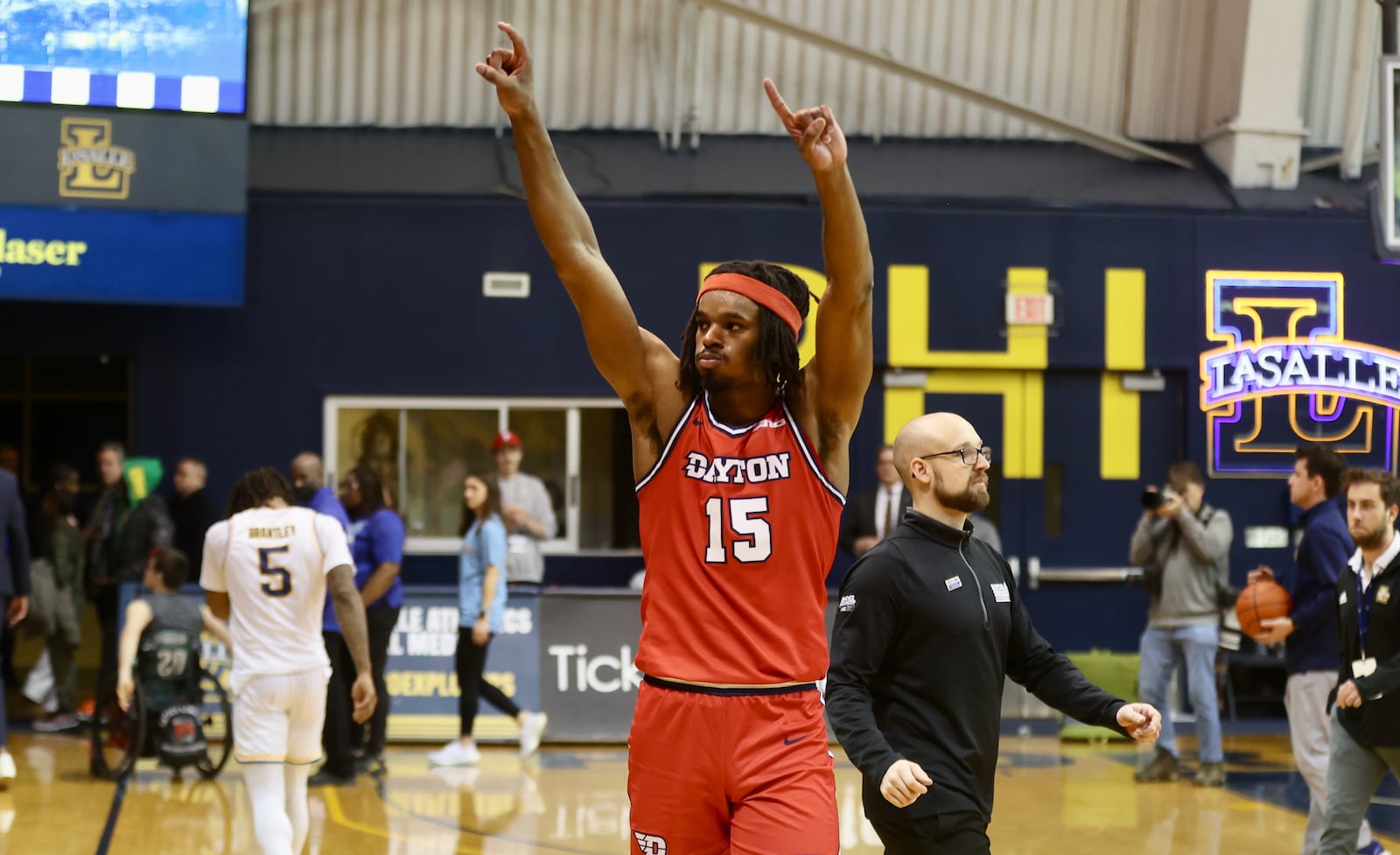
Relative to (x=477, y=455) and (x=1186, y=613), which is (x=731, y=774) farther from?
(x=477, y=455)

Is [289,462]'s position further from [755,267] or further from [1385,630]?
[755,267]

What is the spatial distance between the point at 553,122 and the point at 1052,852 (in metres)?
8.05

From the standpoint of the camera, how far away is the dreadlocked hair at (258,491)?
6797mm

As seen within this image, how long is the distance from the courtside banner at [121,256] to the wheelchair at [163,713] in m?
3.18

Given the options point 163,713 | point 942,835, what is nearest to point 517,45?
point 942,835

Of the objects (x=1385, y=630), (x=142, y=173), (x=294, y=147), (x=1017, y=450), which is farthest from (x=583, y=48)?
(x=1385, y=630)

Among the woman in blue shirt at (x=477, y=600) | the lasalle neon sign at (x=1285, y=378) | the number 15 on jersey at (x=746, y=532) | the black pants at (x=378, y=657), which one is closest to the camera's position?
the number 15 on jersey at (x=746, y=532)

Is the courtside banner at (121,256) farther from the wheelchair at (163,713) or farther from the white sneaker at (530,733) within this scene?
the white sneaker at (530,733)

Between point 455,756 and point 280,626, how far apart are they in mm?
3931

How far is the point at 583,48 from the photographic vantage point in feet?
44.9

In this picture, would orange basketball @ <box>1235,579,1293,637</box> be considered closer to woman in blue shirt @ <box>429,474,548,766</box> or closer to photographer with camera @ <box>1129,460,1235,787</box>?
photographer with camera @ <box>1129,460,1235,787</box>

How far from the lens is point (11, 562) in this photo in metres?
9.77

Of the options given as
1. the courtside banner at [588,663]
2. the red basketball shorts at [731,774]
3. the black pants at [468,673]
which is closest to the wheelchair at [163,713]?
the black pants at [468,673]

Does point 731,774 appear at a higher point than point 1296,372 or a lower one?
lower
